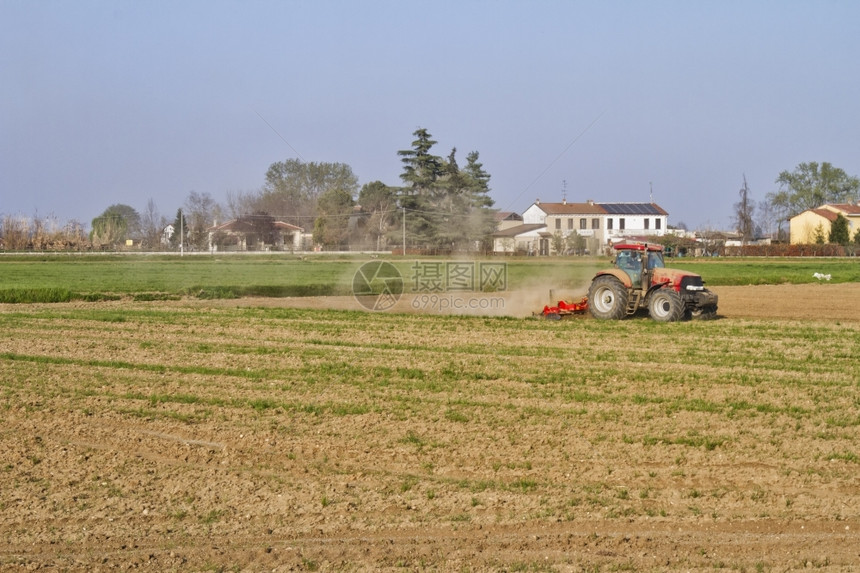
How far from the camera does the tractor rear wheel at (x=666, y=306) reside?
72.0ft

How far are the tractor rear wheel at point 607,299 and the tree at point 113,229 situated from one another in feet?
282

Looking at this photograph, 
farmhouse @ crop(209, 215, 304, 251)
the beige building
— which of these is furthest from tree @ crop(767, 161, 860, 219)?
farmhouse @ crop(209, 215, 304, 251)

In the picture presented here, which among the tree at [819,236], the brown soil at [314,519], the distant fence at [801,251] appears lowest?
the brown soil at [314,519]

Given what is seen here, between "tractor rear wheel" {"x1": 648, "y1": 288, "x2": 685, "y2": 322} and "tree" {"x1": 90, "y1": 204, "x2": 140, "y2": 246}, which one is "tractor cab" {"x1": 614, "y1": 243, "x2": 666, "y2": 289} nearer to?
"tractor rear wheel" {"x1": 648, "y1": 288, "x2": 685, "y2": 322}

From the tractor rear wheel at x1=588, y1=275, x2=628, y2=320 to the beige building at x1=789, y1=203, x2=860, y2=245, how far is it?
8677cm

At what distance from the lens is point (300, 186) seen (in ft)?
378

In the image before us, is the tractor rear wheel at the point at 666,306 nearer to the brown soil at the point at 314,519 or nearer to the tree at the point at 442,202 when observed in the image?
the brown soil at the point at 314,519

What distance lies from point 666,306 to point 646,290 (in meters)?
0.75

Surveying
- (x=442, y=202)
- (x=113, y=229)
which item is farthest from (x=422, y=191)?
(x=113, y=229)

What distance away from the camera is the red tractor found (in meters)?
22.2

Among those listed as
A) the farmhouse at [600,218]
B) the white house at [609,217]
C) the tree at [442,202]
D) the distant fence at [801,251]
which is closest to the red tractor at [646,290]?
the tree at [442,202]

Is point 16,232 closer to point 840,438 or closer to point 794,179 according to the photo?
point 840,438

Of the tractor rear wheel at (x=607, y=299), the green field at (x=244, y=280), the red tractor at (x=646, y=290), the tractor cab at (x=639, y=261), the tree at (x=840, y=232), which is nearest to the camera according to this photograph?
A: the red tractor at (x=646, y=290)

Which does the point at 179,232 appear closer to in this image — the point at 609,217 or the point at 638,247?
the point at 609,217
